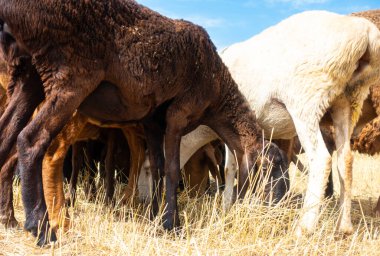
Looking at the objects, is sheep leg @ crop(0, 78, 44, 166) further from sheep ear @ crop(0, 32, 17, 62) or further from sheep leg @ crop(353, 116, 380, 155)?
sheep leg @ crop(353, 116, 380, 155)

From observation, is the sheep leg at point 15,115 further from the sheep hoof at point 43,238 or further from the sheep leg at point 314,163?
the sheep leg at point 314,163

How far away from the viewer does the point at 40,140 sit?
3.61 m

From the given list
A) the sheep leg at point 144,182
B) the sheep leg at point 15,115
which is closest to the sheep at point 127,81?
the sheep leg at point 15,115

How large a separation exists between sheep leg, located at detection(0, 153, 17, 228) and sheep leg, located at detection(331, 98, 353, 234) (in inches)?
132

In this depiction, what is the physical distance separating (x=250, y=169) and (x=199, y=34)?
5.02 ft

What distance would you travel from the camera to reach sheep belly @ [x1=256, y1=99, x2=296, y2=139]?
18.3 ft

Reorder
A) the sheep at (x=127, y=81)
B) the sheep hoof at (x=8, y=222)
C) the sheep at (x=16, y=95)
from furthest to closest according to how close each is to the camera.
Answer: the sheep hoof at (x=8, y=222), the sheep at (x=16, y=95), the sheep at (x=127, y=81)

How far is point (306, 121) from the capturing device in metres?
5.03

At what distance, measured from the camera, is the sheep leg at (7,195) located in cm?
436

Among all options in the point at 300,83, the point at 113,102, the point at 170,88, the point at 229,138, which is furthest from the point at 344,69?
the point at 113,102

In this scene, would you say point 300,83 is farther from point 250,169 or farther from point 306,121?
point 250,169

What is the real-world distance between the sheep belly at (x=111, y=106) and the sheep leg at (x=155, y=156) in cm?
59

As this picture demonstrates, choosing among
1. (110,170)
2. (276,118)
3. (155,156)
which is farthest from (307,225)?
(110,170)

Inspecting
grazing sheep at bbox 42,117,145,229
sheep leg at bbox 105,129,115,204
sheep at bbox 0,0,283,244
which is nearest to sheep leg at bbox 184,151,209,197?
sheep leg at bbox 105,129,115,204
